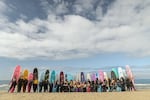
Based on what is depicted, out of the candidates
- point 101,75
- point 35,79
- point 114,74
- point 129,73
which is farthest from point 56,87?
point 129,73

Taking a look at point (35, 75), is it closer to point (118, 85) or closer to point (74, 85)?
point (74, 85)

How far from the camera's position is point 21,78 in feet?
46.2

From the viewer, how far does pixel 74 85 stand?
14.3 metres

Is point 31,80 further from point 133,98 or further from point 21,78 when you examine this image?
point 133,98

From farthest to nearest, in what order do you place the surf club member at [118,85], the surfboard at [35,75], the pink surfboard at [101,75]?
the pink surfboard at [101,75] < the surf club member at [118,85] < the surfboard at [35,75]

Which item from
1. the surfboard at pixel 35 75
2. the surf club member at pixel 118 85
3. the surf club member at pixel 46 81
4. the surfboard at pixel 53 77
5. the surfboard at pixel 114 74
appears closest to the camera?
the surf club member at pixel 46 81

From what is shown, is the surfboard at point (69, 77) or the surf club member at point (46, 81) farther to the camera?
the surfboard at point (69, 77)

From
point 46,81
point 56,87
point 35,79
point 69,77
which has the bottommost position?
point 56,87

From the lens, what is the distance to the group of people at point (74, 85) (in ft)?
46.3

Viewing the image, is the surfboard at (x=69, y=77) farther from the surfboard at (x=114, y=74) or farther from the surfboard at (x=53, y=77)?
the surfboard at (x=114, y=74)

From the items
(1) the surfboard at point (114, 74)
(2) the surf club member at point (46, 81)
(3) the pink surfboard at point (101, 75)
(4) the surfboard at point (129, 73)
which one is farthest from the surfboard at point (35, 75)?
(4) the surfboard at point (129, 73)

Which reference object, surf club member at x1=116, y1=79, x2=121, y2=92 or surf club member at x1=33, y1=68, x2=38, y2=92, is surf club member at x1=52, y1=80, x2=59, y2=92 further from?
surf club member at x1=116, y1=79, x2=121, y2=92

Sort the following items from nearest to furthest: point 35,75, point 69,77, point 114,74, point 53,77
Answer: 1. point 35,75
2. point 53,77
3. point 69,77
4. point 114,74

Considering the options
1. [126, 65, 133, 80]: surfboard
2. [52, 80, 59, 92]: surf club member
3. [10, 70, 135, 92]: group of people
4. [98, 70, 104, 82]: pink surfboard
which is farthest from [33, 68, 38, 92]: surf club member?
[126, 65, 133, 80]: surfboard
